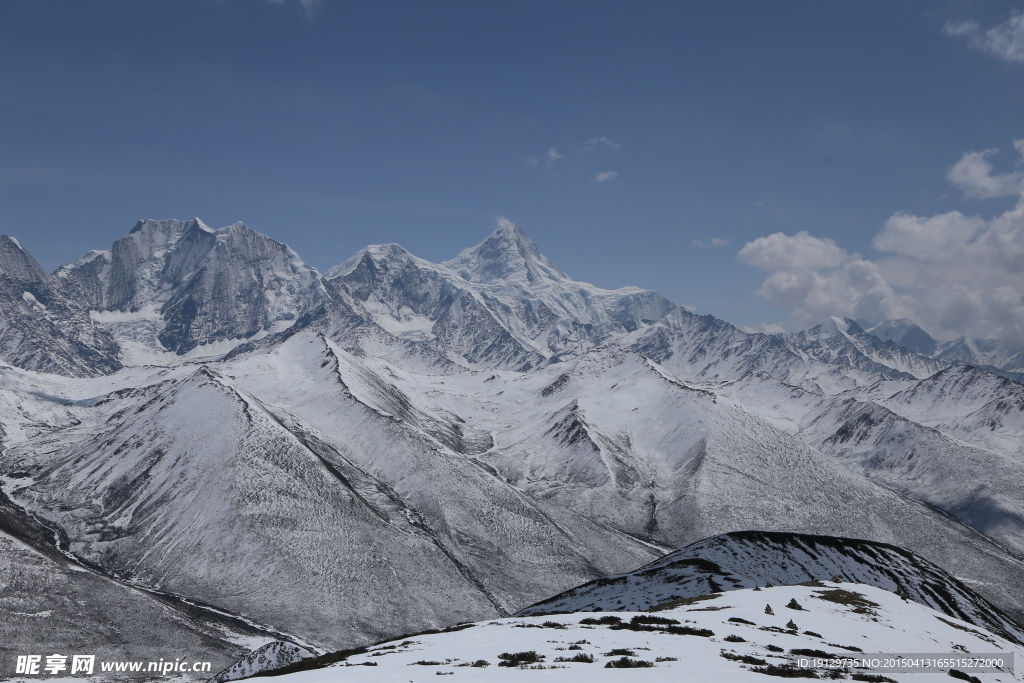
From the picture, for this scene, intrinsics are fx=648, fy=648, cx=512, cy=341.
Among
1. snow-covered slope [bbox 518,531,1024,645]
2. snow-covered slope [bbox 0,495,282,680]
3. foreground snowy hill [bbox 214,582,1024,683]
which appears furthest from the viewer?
snow-covered slope [bbox 0,495,282,680]

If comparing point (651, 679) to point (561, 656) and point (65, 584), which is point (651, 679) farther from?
point (65, 584)

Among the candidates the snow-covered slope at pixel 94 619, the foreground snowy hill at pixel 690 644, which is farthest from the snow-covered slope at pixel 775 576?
the snow-covered slope at pixel 94 619

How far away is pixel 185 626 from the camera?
142m

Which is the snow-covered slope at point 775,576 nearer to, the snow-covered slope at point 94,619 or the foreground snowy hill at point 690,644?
the foreground snowy hill at point 690,644

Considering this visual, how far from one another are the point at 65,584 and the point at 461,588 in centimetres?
9544

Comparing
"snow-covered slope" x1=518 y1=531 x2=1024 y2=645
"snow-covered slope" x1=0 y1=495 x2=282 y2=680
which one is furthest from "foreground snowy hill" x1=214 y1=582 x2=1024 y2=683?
"snow-covered slope" x1=0 y1=495 x2=282 y2=680

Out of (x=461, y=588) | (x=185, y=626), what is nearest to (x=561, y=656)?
(x=185, y=626)

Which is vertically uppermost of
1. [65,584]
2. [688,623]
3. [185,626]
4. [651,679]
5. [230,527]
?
[230,527]

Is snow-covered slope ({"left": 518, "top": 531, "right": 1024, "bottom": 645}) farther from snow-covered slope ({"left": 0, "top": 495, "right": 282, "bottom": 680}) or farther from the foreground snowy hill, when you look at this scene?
snow-covered slope ({"left": 0, "top": 495, "right": 282, "bottom": 680})

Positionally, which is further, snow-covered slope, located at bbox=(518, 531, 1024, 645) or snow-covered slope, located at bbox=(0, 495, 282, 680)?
snow-covered slope, located at bbox=(0, 495, 282, 680)

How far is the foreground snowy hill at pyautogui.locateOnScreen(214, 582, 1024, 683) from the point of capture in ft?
137

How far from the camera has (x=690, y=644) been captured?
50688 millimetres

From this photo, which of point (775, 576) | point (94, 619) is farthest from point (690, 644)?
point (94, 619)

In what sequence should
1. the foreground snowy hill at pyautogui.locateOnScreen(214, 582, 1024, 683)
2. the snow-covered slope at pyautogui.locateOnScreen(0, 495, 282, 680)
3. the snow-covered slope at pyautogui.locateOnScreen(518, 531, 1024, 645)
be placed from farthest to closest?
the snow-covered slope at pyautogui.locateOnScreen(0, 495, 282, 680)
the snow-covered slope at pyautogui.locateOnScreen(518, 531, 1024, 645)
the foreground snowy hill at pyautogui.locateOnScreen(214, 582, 1024, 683)
